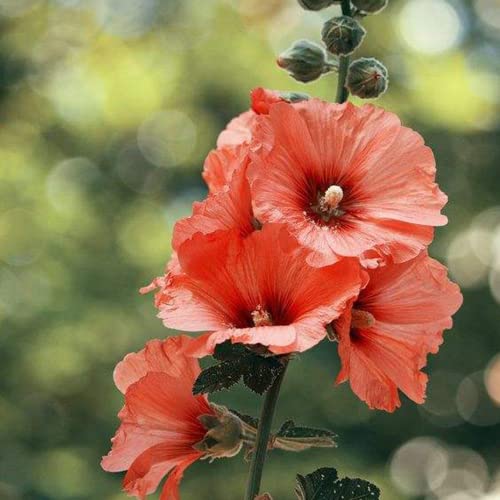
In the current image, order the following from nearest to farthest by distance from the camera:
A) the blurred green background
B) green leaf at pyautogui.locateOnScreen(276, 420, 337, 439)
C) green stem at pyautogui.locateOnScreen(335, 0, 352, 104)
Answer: green leaf at pyautogui.locateOnScreen(276, 420, 337, 439) < green stem at pyautogui.locateOnScreen(335, 0, 352, 104) < the blurred green background

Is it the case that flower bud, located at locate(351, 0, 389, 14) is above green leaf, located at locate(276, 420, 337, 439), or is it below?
above

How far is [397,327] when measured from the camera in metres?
1.28

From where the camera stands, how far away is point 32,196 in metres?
5.65

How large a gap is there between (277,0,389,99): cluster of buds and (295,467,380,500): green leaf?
0.47 m

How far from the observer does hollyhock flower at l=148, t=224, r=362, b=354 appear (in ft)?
3.86

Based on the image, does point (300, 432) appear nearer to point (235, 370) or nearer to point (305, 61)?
point (235, 370)

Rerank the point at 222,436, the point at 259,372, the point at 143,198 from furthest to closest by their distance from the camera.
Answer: the point at 143,198 < the point at 222,436 < the point at 259,372

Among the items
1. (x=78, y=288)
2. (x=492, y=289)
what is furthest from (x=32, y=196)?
(x=492, y=289)

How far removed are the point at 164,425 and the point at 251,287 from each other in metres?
0.23

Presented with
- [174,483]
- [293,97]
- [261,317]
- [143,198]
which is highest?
[293,97]

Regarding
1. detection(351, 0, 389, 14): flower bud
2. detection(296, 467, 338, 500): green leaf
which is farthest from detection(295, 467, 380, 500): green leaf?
detection(351, 0, 389, 14): flower bud

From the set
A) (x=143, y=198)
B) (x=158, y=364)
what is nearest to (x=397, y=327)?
(x=158, y=364)

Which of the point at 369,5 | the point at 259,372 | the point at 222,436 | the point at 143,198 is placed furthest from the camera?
the point at 143,198

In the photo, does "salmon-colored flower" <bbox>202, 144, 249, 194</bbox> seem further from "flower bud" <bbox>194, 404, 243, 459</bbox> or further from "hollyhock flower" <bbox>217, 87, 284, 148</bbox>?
"flower bud" <bbox>194, 404, 243, 459</bbox>
